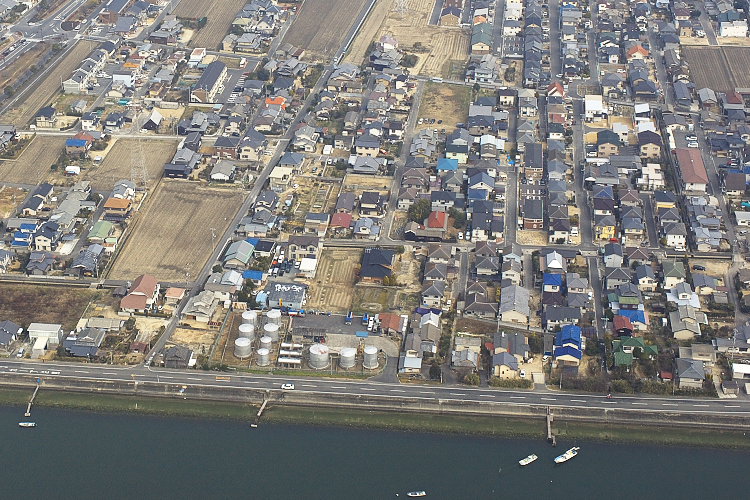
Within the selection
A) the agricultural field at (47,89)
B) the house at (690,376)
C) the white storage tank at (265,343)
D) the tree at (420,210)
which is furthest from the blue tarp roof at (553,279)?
the agricultural field at (47,89)

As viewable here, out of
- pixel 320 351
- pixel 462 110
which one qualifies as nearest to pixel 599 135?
pixel 462 110

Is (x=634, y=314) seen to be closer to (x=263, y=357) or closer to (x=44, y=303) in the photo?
(x=263, y=357)

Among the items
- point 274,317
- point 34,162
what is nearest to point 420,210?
point 274,317

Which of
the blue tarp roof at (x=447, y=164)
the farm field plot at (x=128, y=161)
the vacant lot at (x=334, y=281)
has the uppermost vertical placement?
the blue tarp roof at (x=447, y=164)

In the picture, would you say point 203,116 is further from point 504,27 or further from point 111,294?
point 504,27

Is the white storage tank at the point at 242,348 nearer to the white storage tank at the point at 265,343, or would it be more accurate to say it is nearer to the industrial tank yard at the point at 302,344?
the industrial tank yard at the point at 302,344

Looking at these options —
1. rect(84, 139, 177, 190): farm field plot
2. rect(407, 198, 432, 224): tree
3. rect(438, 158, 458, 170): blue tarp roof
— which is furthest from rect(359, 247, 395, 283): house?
rect(84, 139, 177, 190): farm field plot

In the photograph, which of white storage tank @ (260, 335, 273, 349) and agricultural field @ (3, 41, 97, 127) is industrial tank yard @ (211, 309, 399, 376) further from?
agricultural field @ (3, 41, 97, 127)
